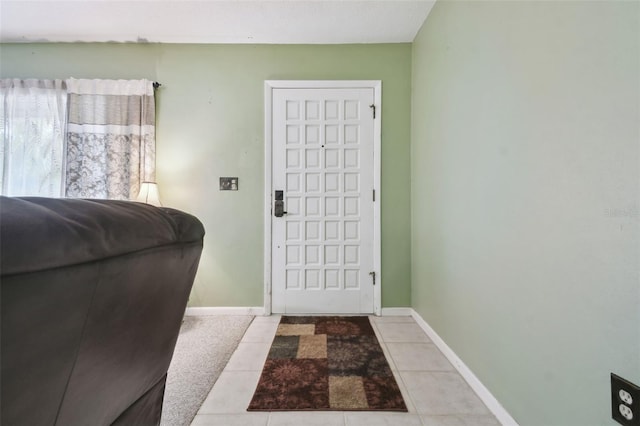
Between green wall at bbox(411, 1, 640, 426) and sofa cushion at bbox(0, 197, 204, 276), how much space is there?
1.25 metres

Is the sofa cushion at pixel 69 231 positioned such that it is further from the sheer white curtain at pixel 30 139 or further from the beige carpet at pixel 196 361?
the sheer white curtain at pixel 30 139

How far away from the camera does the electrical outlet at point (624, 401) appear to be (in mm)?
734

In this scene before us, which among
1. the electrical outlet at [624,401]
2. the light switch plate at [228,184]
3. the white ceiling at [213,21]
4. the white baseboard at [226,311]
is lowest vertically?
the white baseboard at [226,311]

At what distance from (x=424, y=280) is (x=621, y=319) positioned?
1456mm

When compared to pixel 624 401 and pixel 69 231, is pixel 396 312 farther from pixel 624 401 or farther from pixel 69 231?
pixel 69 231

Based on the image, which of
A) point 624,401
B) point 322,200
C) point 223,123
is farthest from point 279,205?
point 624,401

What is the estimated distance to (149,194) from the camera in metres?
2.34

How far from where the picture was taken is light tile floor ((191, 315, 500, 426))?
4.16 ft

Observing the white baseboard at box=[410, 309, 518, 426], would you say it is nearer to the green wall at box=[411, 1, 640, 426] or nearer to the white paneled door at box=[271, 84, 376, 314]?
the green wall at box=[411, 1, 640, 426]

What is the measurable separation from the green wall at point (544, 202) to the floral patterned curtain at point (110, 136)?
8.28 feet

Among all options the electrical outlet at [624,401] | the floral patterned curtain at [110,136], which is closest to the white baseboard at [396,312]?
the electrical outlet at [624,401]

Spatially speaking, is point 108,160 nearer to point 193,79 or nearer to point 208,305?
point 193,79

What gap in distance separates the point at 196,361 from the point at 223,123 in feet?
6.43

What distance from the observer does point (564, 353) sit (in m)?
0.95
